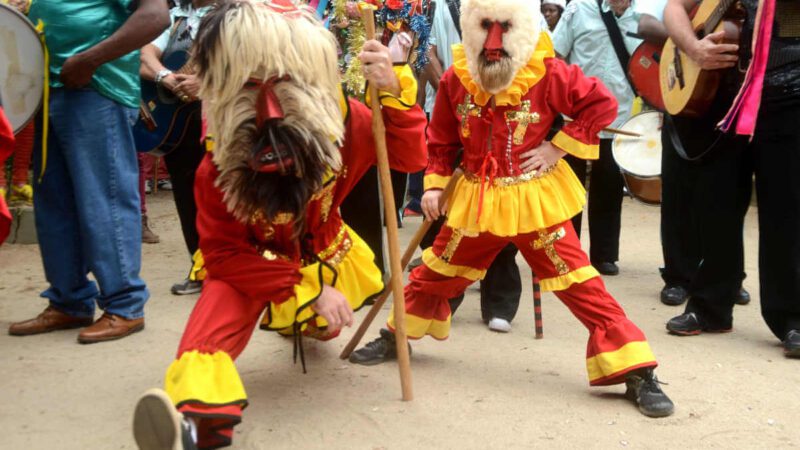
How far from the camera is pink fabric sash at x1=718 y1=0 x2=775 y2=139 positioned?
3.85 m

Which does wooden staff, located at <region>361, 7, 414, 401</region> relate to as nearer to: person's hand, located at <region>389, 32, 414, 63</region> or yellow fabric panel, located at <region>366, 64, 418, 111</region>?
yellow fabric panel, located at <region>366, 64, 418, 111</region>

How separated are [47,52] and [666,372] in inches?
126

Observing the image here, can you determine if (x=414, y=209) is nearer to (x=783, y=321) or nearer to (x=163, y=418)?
(x=783, y=321)

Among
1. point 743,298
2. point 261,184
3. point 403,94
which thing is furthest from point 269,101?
point 743,298

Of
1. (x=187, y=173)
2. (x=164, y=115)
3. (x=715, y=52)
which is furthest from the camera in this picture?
(x=187, y=173)

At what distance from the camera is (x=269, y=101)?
2.80 m

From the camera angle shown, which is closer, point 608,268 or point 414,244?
point 414,244

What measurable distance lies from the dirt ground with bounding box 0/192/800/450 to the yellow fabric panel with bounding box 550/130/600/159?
0.99m

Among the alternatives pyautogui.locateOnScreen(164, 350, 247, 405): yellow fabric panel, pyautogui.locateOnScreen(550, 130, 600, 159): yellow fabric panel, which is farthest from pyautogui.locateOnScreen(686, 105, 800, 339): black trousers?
pyautogui.locateOnScreen(164, 350, 247, 405): yellow fabric panel

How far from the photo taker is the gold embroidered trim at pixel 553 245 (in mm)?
3590

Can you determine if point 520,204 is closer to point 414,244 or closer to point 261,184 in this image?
point 414,244

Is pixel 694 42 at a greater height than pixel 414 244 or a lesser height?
greater

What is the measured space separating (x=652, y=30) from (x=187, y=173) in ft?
9.77

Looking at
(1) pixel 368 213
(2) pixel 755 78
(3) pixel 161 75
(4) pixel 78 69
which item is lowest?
(1) pixel 368 213
